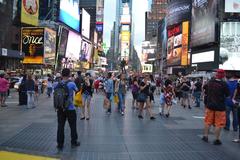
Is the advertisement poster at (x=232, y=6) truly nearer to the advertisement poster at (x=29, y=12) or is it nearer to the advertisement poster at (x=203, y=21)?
the advertisement poster at (x=203, y=21)

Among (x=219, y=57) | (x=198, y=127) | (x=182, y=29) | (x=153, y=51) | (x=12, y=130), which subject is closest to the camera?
(x=12, y=130)

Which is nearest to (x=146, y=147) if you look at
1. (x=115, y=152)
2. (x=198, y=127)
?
(x=115, y=152)

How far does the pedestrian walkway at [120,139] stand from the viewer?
31.5 ft

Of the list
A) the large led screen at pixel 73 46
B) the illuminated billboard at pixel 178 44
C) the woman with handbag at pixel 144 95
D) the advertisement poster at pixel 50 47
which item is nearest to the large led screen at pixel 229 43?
the illuminated billboard at pixel 178 44

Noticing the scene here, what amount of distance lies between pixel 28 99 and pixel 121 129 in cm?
793

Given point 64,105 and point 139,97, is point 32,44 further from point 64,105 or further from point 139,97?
point 64,105

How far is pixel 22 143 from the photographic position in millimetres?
10836

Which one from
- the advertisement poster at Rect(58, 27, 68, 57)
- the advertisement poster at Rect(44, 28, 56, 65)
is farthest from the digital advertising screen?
the advertisement poster at Rect(44, 28, 56, 65)

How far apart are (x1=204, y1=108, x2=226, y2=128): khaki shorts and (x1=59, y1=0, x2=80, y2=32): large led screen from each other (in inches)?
3409

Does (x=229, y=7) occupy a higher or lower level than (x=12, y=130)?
higher

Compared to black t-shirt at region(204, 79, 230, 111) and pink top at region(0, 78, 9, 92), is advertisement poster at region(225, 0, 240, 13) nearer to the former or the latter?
pink top at region(0, 78, 9, 92)

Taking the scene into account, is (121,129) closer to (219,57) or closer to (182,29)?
(219,57)

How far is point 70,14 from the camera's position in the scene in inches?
4119

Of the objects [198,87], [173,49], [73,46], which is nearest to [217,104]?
[198,87]
